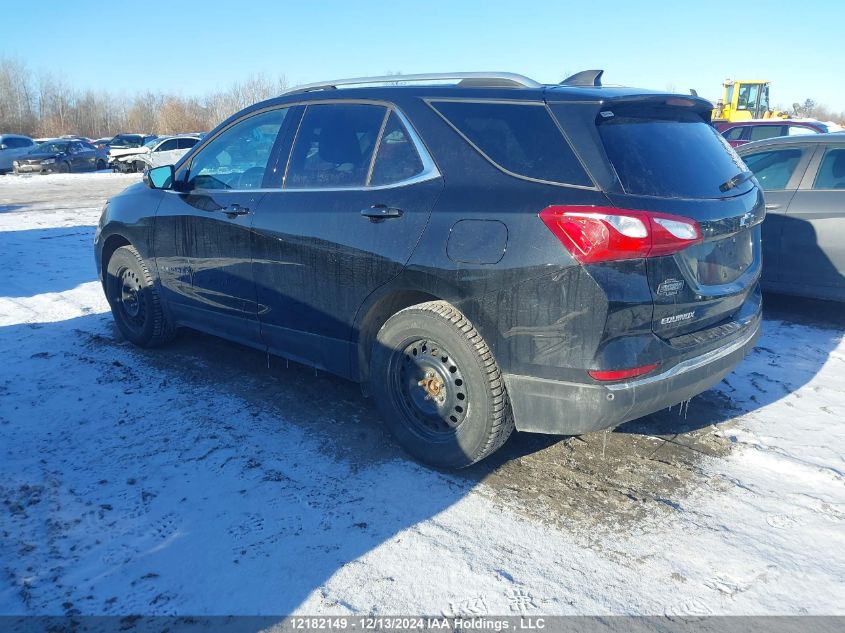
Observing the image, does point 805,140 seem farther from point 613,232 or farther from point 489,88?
point 613,232

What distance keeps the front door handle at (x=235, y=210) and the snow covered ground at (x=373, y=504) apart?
1.19 m

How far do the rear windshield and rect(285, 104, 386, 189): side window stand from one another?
133 cm

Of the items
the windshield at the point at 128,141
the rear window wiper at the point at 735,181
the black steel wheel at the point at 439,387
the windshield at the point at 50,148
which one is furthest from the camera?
the windshield at the point at 128,141

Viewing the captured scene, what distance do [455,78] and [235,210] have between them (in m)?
1.65

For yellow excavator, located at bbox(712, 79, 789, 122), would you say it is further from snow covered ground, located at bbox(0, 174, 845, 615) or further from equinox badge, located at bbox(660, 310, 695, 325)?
equinox badge, located at bbox(660, 310, 695, 325)

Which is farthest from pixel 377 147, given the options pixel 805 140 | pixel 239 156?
pixel 805 140

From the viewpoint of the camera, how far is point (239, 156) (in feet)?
14.9

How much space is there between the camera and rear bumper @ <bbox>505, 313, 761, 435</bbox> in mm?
2952

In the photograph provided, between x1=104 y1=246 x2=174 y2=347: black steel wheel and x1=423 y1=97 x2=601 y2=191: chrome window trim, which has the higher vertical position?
x1=423 y1=97 x2=601 y2=191: chrome window trim

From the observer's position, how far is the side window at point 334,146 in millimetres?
3783

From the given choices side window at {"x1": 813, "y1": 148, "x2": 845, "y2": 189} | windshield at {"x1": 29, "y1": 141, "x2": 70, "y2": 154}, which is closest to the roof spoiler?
side window at {"x1": 813, "y1": 148, "x2": 845, "y2": 189}

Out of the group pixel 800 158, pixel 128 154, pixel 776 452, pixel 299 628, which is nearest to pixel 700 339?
pixel 776 452

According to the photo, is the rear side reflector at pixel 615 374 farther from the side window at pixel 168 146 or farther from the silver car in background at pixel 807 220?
the side window at pixel 168 146

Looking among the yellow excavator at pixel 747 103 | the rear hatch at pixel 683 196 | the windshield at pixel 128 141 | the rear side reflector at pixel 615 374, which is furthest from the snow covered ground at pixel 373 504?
the windshield at pixel 128 141
